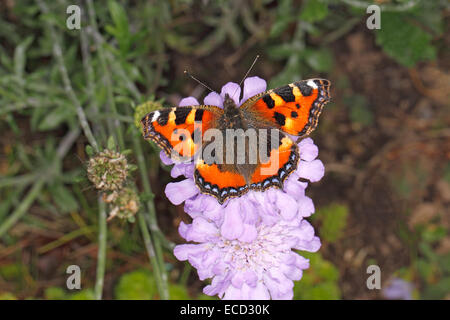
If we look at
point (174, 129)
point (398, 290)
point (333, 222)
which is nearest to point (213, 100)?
point (174, 129)

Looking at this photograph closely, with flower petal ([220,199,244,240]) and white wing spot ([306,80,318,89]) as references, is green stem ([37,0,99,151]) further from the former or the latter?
white wing spot ([306,80,318,89])

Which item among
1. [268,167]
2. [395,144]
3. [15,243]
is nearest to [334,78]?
[395,144]

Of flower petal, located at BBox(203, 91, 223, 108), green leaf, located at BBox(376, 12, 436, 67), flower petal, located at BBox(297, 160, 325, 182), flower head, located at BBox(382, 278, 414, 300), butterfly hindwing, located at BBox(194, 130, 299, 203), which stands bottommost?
flower head, located at BBox(382, 278, 414, 300)

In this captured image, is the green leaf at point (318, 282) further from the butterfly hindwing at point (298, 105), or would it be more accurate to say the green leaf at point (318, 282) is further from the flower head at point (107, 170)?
the flower head at point (107, 170)

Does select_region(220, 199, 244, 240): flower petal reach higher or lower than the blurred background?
lower

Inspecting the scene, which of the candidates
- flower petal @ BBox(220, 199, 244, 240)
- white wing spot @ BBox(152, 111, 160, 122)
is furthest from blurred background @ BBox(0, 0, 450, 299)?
flower petal @ BBox(220, 199, 244, 240)

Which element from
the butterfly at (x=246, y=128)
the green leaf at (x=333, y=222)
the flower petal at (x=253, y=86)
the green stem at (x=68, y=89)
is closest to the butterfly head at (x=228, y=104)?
the butterfly at (x=246, y=128)
